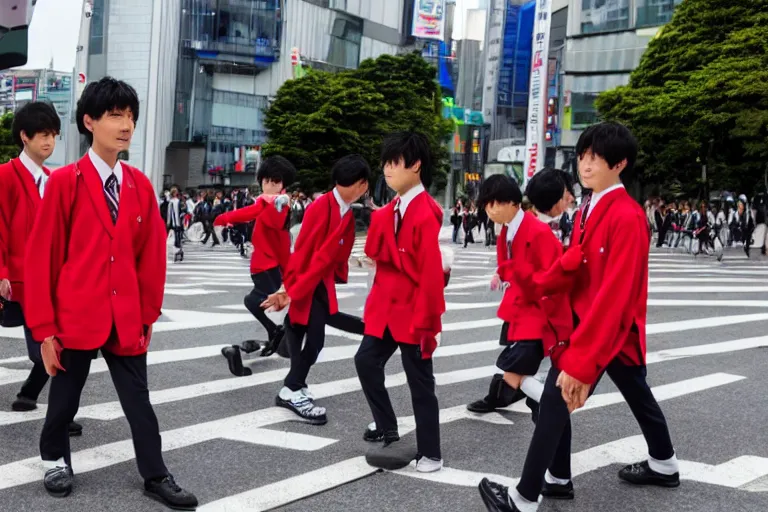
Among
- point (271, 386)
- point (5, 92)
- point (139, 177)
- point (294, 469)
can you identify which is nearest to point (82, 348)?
point (139, 177)

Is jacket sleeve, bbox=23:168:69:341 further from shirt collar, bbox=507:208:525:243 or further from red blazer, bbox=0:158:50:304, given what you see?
shirt collar, bbox=507:208:525:243

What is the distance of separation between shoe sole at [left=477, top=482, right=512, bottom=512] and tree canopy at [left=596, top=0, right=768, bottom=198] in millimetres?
28576

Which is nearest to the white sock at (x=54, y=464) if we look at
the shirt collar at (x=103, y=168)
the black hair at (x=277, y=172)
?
the shirt collar at (x=103, y=168)

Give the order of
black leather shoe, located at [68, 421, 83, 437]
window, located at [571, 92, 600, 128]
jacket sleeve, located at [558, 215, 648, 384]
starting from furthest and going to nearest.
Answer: window, located at [571, 92, 600, 128]
black leather shoe, located at [68, 421, 83, 437]
jacket sleeve, located at [558, 215, 648, 384]

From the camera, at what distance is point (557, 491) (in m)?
4.58

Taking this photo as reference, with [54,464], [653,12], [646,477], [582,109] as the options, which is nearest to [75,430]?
[54,464]

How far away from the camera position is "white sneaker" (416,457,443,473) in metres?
4.92

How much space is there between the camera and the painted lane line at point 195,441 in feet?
15.6

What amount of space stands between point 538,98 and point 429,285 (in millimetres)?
49536

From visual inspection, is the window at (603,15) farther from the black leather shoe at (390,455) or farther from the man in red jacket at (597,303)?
the man in red jacket at (597,303)

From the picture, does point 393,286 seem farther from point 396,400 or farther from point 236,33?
point 236,33

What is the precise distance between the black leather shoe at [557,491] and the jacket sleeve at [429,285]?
92 cm

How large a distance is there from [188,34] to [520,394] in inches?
2313

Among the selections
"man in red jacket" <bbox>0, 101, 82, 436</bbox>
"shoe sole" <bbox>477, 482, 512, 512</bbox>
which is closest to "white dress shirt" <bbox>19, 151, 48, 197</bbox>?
"man in red jacket" <bbox>0, 101, 82, 436</bbox>
